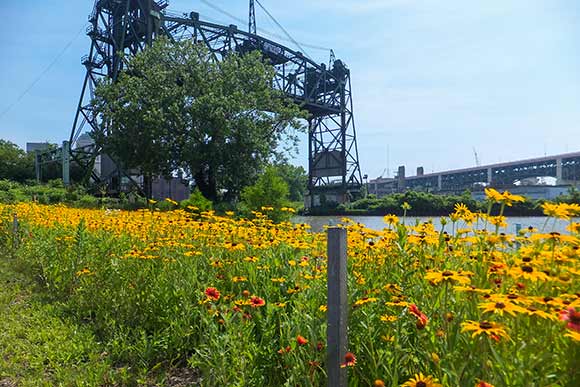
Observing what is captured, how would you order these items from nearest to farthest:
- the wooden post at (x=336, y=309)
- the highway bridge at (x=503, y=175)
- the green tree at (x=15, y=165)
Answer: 1. the wooden post at (x=336, y=309)
2. the green tree at (x=15, y=165)
3. the highway bridge at (x=503, y=175)

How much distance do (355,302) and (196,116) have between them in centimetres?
1464

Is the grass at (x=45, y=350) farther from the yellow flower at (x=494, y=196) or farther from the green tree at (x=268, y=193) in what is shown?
the green tree at (x=268, y=193)

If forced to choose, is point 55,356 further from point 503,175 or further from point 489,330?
point 503,175

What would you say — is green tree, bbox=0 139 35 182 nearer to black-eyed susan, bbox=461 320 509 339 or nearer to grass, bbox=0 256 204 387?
grass, bbox=0 256 204 387

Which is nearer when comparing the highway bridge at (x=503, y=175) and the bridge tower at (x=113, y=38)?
the bridge tower at (x=113, y=38)

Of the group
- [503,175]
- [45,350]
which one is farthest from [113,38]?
[503,175]

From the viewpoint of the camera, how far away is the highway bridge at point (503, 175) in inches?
1748

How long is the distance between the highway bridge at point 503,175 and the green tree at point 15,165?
133ft

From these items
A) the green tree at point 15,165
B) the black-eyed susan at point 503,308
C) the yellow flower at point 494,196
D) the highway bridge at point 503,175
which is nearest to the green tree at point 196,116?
the yellow flower at point 494,196

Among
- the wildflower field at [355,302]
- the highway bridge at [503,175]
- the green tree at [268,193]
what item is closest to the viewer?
the wildflower field at [355,302]

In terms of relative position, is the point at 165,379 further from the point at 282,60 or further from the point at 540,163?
the point at 540,163

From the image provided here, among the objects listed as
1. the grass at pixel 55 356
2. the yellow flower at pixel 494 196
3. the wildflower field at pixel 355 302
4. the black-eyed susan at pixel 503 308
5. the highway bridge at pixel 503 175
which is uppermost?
the highway bridge at pixel 503 175

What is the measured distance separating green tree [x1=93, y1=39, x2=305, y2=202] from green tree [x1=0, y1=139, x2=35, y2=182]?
23449 mm

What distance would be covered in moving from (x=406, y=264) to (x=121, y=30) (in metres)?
29.1
